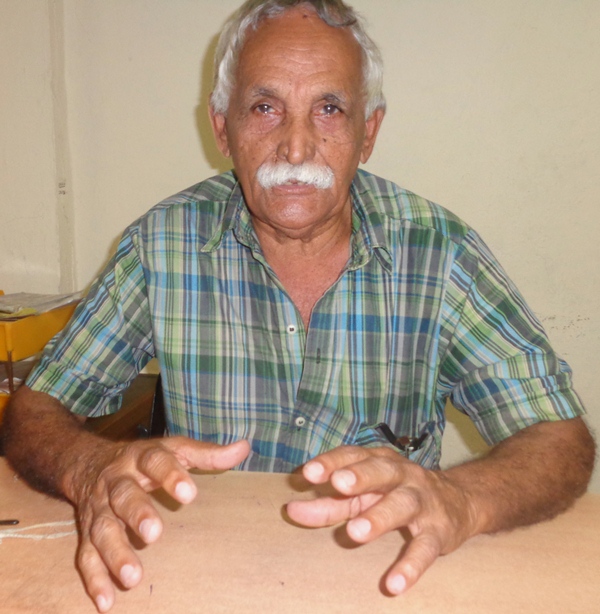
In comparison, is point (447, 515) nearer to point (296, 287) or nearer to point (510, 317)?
point (510, 317)

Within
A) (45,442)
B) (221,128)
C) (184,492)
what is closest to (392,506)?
(184,492)

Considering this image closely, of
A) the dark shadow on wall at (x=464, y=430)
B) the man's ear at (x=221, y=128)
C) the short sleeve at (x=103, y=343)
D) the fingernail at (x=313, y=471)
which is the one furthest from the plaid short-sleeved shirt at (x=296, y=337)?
the dark shadow on wall at (x=464, y=430)

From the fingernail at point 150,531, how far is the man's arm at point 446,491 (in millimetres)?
154

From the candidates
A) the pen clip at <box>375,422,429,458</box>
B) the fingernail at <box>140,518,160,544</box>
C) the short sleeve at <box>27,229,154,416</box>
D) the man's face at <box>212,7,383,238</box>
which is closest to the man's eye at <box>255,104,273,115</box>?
the man's face at <box>212,7,383,238</box>

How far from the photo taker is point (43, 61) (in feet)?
7.00

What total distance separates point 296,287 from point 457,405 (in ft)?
1.49

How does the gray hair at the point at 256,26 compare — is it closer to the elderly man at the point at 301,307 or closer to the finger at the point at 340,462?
the elderly man at the point at 301,307

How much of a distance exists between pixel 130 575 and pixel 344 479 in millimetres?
264

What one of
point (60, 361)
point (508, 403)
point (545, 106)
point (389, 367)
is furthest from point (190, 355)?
point (545, 106)

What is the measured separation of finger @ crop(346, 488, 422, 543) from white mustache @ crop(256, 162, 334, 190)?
715mm

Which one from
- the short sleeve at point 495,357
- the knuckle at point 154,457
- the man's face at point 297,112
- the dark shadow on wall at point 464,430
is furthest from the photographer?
the dark shadow on wall at point 464,430

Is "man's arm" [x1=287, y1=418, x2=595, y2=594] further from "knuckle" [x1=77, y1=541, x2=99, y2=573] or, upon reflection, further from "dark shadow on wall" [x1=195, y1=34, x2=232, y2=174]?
"dark shadow on wall" [x1=195, y1=34, x2=232, y2=174]

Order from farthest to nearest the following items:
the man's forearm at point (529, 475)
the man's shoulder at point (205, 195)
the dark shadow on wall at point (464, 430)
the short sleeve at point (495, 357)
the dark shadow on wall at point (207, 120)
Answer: the dark shadow on wall at point (464, 430)
the dark shadow on wall at point (207, 120)
the man's shoulder at point (205, 195)
the short sleeve at point (495, 357)
the man's forearm at point (529, 475)

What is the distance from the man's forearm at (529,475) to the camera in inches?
35.7
